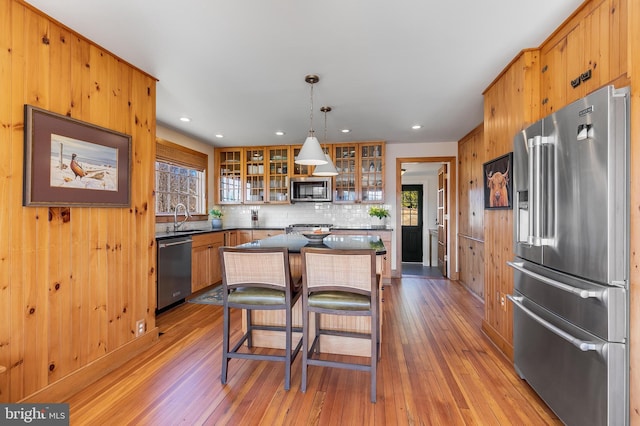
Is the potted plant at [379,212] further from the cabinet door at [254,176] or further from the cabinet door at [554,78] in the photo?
the cabinet door at [554,78]

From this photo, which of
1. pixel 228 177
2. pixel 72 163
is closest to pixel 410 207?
pixel 228 177

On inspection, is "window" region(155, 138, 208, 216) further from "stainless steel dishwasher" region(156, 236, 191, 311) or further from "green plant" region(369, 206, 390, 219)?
"green plant" region(369, 206, 390, 219)

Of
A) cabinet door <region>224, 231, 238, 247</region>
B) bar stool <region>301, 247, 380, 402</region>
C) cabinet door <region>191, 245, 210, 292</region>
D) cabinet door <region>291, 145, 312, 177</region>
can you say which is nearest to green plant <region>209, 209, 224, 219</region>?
cabinet door <region>224, 231, 238, 247</region>

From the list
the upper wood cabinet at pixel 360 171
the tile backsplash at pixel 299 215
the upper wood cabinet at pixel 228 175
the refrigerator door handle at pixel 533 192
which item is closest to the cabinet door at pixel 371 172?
the upper wood cabinet at pixel 360 171

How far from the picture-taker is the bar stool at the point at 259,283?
1950 millimetres

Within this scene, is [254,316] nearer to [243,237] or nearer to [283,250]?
[283,250]

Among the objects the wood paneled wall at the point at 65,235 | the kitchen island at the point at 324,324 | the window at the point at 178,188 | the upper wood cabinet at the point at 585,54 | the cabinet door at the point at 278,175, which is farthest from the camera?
the cabinet door at the point at 278,175

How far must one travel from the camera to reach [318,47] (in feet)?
7.02

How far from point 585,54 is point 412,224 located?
5811 millimetres

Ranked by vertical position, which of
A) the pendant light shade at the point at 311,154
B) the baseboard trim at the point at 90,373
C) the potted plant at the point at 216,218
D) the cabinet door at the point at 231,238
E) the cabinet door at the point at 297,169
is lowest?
the baseboard trim at the point at 90,373

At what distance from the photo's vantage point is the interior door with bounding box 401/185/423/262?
7.23 meters

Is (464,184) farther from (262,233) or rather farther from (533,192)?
(262,233)

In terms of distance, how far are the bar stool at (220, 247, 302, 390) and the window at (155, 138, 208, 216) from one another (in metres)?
2.78

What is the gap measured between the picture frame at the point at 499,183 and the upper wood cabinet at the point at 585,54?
1.49ft
